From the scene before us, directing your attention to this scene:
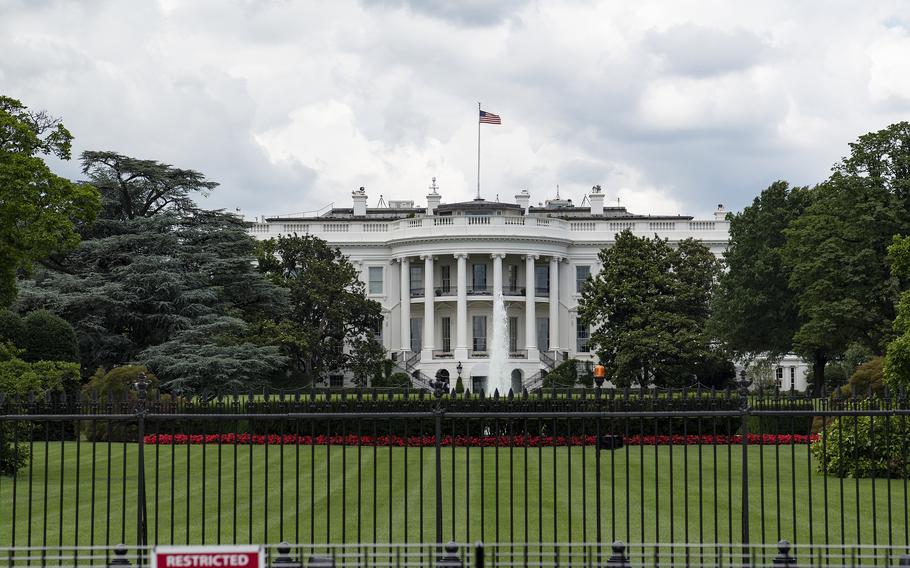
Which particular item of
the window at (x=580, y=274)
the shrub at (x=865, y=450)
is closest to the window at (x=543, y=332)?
the window at (x=580, y=274)

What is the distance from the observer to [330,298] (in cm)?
5700

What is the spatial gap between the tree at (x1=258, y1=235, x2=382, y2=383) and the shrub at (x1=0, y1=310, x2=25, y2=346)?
1986cm

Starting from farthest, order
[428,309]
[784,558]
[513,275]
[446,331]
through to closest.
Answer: [446,331], [513,275], [428,309], [784,558]

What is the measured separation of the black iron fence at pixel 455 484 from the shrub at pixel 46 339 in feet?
33.2

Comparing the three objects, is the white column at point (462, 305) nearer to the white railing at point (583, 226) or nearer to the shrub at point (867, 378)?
the white railing at point (583, 226)

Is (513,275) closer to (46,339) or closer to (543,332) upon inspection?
(543,332)

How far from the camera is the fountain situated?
2391 inches

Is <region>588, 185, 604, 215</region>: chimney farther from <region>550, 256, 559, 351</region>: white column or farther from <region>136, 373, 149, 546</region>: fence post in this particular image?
<region>136, 373, 149, 546</region>: fence post

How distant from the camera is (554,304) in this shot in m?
68.8

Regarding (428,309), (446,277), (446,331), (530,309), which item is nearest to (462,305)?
(428,309)

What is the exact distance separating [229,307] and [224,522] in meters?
35.0

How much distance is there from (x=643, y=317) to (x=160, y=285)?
774 inches

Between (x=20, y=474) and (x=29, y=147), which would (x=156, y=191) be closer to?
(x=29, y=147)

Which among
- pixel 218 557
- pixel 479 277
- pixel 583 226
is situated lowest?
pixel 218 557
